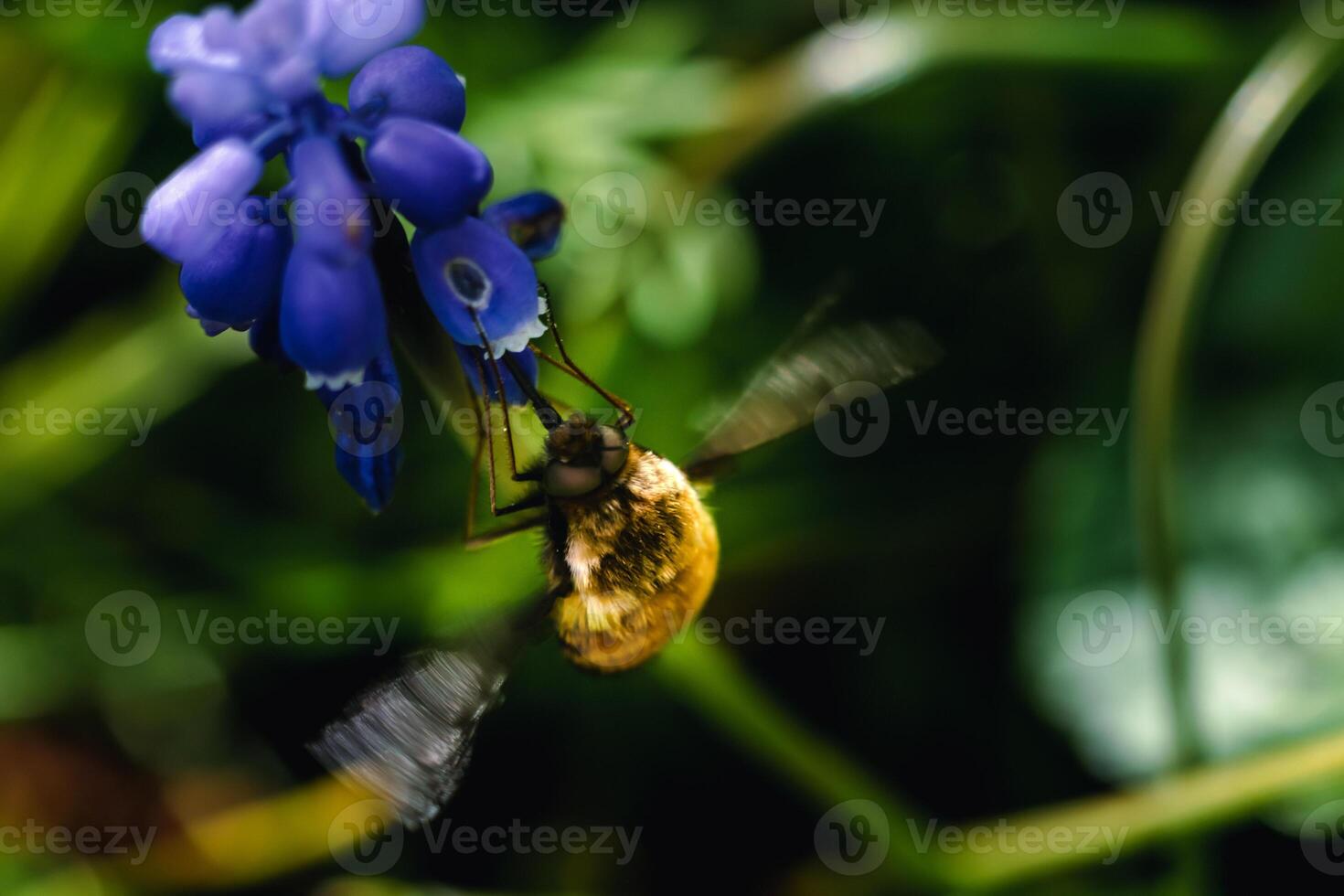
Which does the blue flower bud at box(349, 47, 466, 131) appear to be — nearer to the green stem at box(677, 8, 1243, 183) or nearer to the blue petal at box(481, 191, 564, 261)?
the blue petal at box(481, 191, 564, 261)

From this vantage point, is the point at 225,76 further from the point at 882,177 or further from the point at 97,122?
the point at 882,177

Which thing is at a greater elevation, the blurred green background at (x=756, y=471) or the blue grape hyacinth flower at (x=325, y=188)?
the blue grape hyacinth flower at (x=325, y=188)

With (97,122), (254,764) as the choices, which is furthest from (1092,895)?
(97,122)

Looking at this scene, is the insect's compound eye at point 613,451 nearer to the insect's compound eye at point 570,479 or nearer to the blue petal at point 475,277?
the insect's compound eye at point 570,479

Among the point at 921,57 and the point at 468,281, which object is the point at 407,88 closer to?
the point at 468,281

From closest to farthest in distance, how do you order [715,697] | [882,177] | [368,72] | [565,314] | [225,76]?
[225,76]
[368,72]
[715,697]
[565,314]
[882,177]

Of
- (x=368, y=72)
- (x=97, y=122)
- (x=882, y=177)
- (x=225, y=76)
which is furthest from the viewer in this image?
(x=882, y=177)

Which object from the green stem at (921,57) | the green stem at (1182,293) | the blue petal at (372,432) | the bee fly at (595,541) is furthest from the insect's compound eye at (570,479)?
the green stem at (921,57)
